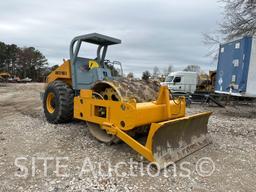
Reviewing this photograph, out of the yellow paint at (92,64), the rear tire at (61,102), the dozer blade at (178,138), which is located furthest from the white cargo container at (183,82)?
the dozer blade at (178,138)

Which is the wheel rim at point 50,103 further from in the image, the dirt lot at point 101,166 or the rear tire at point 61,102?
the dirt lot at point 101,166

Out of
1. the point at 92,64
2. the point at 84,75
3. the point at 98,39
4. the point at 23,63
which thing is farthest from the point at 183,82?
the point at 23,63

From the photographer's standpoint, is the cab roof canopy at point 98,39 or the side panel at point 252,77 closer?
the cab roof canopy at point 98,39

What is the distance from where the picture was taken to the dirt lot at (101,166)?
11.6 feet

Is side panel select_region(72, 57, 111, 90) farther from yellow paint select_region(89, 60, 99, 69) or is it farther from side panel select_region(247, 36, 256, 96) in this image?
side panel select_region(247, 36, 256, 96)

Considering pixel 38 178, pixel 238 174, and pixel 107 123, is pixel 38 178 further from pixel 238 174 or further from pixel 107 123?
pixel 238 174

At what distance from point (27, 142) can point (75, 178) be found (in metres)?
2.11

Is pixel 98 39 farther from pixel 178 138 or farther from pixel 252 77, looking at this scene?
pixel 252 77

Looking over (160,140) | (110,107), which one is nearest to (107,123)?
(110,107)

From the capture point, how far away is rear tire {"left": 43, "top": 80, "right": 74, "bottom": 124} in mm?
6312

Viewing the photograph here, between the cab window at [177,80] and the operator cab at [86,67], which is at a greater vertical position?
the operator cab at [86,67]

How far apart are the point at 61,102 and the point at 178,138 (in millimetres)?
3036

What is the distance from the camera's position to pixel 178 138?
468 cm

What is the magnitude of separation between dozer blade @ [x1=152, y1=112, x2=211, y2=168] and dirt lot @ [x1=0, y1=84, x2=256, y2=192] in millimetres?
164
